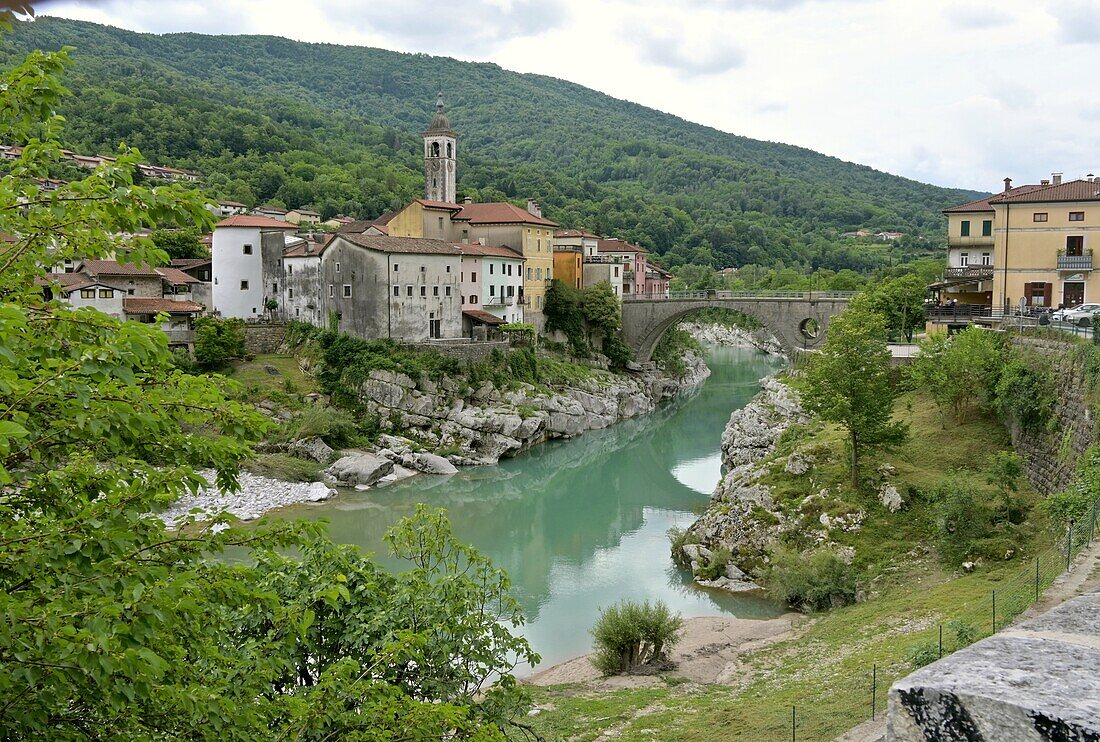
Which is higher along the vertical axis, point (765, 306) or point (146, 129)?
point (146, 129)

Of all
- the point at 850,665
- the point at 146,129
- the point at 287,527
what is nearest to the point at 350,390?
the point at 850,665

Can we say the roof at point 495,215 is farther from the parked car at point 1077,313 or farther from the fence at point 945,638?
the fence at point 945,638

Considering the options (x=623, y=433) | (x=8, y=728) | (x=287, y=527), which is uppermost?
(x=287, y=527)

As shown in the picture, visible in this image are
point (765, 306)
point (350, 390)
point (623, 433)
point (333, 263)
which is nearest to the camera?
point (350, 390)

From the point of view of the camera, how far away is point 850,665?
49.2ft

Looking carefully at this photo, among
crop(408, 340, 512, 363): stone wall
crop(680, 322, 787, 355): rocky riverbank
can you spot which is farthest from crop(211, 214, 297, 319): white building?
crop(680, 322, 787, 355): rocky riverbank

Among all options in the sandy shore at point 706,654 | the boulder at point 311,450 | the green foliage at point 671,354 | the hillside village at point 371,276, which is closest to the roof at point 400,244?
the hillside village at point 371,276

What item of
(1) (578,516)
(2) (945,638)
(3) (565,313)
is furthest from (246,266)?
(2) (945,638)

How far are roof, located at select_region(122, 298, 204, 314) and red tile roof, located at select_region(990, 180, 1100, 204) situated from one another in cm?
3308

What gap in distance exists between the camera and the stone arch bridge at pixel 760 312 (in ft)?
169

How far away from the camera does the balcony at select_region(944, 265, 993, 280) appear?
37188 mm

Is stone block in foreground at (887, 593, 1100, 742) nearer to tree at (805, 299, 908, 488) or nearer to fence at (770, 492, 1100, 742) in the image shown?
fence at (770, 492, 1100, 742)

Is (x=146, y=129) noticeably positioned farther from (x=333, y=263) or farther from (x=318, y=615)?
(x=318, y=615)

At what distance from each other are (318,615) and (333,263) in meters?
37.5
